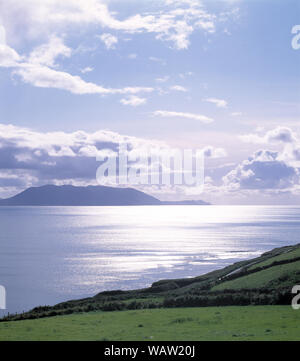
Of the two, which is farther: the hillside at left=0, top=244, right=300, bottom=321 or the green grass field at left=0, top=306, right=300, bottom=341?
the hillside at left=0, top=244, right=300, bottom=321

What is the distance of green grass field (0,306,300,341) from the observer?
2914 centimetres

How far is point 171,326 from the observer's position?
33.1 m

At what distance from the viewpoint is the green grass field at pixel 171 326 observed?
29.1 metres

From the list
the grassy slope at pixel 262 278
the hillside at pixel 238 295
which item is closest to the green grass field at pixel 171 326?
the hillside at pixel 238 295

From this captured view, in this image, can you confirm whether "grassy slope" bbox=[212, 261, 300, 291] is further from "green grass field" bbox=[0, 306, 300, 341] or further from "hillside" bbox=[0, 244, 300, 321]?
"green grass field" bbox=[0, 306, 300, 341]

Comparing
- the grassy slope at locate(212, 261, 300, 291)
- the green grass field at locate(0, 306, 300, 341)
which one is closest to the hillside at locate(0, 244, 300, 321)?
the grassy slope at locate(212, 261, 300, 291)

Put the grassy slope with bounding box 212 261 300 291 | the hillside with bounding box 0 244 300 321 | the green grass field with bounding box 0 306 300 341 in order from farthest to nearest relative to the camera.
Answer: the grassy slope with bounding box 212 261 300 291 < the hillside with bounding box 0 244 300 321 < the green grass field with bounding box 0 306 300 341

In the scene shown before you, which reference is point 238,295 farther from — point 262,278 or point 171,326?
point 171,326

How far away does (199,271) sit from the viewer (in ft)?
469

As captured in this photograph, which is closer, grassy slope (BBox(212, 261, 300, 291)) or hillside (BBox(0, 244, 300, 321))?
hillside (BBox(0, 244, 300, 321))

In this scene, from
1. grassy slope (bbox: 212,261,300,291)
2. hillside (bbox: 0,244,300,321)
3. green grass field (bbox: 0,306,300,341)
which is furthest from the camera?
grassy slope (bbox: 212,261,300,291)
